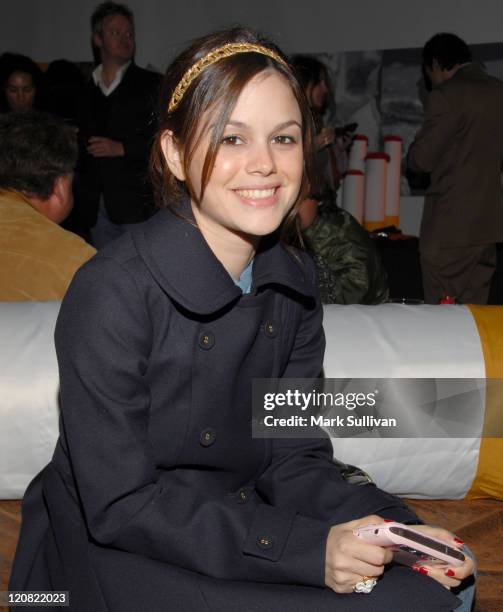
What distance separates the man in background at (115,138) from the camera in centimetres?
372

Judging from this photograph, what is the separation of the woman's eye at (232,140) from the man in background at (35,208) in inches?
32.3

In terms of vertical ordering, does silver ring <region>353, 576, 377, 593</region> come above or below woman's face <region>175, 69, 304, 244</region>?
below

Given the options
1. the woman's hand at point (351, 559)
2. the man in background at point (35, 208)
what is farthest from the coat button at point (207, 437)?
the man in background at point (35, 208)

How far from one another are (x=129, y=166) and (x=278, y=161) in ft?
8.77

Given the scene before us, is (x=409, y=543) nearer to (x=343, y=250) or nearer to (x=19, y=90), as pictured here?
(x=343, y=250)

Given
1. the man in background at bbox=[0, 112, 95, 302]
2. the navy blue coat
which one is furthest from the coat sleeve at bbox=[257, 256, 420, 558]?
the man in background at bbox=[0, 112, 95, 302]

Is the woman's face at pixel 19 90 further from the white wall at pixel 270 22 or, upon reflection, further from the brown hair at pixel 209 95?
the brown hair at pixel 209 95

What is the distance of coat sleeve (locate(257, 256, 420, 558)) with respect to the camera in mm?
1245

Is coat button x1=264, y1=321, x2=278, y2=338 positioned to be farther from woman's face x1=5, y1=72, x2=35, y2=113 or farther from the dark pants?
woman's face x1=5, y1=72, x2=35, y2=113

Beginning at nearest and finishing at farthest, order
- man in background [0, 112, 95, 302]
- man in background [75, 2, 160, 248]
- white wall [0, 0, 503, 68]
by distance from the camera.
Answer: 1. man in background [0, 112, 95, 302]
2. man in background [75, 2, 160, 248]
3. white wall [0, 0, 503, 68]

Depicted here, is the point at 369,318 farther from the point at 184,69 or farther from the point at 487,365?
the point at 184,69

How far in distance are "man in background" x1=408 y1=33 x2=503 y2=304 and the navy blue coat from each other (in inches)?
97.5

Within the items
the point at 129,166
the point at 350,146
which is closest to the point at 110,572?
the point at 129,166

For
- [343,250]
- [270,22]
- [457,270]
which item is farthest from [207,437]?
[270,22]
